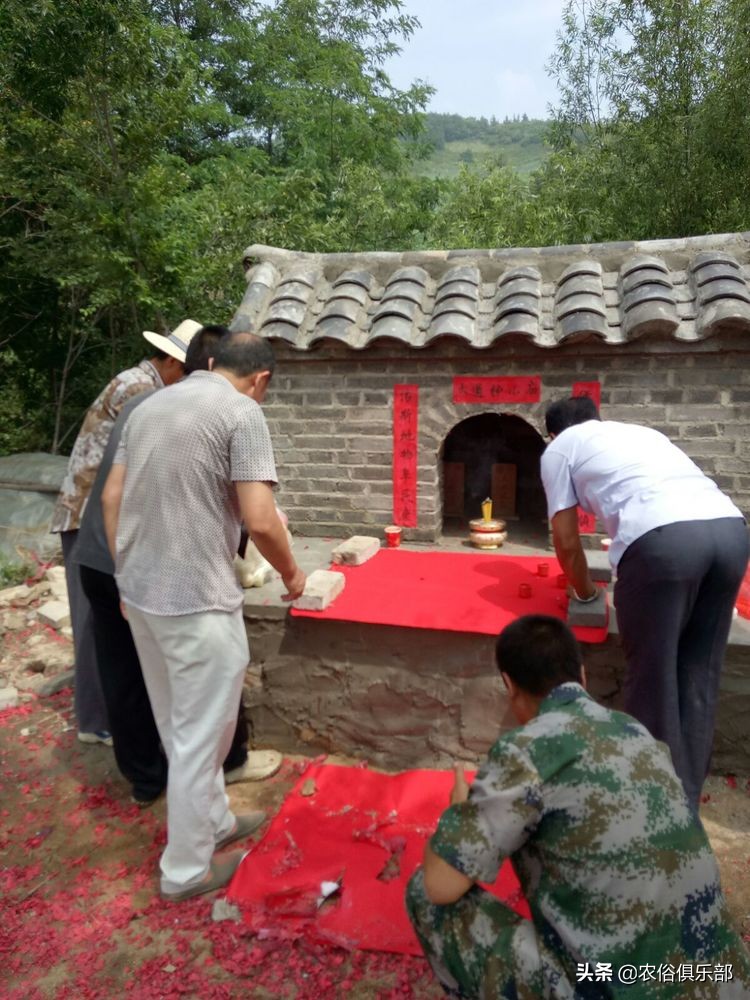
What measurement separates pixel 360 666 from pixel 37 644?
3272 millimetres

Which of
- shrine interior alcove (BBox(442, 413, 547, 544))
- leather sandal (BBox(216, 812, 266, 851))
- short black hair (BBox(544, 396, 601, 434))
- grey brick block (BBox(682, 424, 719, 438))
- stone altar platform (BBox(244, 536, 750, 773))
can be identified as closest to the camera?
leather sandal (BBox(216, 812, 266, 851))

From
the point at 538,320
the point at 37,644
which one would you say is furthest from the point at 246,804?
the point at 538,320

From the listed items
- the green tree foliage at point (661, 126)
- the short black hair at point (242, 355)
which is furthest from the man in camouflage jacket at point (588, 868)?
the green tree foliage at point (661, 126)

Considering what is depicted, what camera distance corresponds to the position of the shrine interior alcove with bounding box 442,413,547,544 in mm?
6699

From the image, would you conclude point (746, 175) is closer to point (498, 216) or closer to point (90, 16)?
point (498, 216)

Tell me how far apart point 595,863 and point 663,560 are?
1.44m

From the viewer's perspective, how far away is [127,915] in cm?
294

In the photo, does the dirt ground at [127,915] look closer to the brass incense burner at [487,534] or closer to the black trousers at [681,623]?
the black trousers at [681,623]

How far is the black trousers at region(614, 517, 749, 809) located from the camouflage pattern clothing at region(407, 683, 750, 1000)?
1.11 meters

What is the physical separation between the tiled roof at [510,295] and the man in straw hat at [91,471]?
1.52m

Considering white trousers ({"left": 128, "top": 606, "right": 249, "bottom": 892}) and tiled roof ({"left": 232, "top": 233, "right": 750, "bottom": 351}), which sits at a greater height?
tiled roof ({"left": 232, "top": 233, "right": 750, "bottom": 351})

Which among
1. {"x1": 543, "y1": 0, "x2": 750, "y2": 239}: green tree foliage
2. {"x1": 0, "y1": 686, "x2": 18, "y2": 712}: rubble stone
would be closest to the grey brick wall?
{"x1": 0, "y1": 686, "x2": 18, "y2": 712}: rubble stone

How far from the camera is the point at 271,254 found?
19.9 ft

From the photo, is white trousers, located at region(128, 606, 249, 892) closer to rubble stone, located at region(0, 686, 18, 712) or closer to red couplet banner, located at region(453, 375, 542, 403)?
rubble stone, located at region(0, 686, 18, 712)
